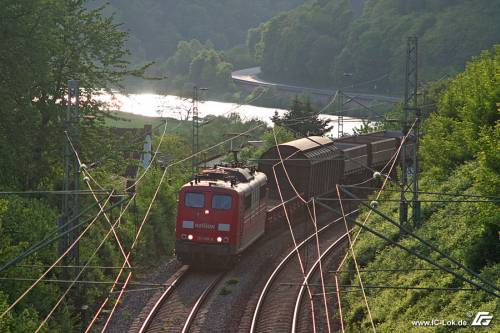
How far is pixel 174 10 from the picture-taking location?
19450cm

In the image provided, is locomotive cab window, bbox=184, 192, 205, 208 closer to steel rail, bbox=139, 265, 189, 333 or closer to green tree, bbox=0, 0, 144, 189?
steel rail, bbox=139, 265, 189, 333

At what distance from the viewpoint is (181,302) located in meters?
27.8

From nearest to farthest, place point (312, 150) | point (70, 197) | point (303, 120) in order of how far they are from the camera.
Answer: point (70, 197)
point (312, 150)
point (303, 120)

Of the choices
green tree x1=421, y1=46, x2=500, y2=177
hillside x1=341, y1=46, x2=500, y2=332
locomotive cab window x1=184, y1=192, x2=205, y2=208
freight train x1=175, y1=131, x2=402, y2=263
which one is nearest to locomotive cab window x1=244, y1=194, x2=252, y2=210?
freight train x1=175, y1=131, x2=402, y2=263

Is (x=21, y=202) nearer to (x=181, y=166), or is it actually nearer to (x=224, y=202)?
(x=224, y=202)

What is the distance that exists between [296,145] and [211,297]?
1768 cm

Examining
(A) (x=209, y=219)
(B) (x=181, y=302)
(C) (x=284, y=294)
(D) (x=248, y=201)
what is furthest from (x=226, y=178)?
(B) (x=181, y=302)

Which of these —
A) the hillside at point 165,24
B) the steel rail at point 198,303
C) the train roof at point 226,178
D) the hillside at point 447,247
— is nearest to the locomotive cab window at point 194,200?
the train roof at point 226,178

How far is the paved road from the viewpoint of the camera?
405ft

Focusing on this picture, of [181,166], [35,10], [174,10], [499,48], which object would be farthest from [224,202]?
[174,10]

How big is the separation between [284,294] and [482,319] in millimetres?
10063

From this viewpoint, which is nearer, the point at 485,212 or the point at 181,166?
the point at 485,212

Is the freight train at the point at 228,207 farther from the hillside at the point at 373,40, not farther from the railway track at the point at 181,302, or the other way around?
the hillside at the point at 373,40

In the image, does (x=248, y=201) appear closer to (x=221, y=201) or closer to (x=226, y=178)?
(x=226, y=178)
